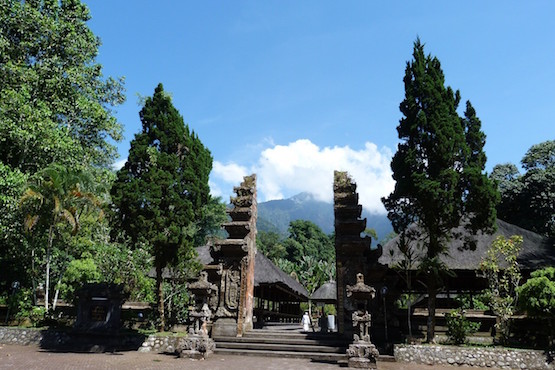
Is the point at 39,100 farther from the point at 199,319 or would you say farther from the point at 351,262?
the point at 351,262

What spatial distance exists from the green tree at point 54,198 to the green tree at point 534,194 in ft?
80.7

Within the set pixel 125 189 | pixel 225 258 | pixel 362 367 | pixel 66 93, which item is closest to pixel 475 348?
pixel 362 367

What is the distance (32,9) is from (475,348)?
23301mm

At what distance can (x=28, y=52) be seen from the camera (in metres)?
19.4

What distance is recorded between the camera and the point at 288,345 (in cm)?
1369

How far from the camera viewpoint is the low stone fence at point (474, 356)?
1195 cm

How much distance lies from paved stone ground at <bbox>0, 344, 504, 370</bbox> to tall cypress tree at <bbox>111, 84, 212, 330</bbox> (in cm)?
352

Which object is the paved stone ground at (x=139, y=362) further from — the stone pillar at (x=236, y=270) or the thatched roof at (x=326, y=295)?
the thatched roof at (x=326, y=295)

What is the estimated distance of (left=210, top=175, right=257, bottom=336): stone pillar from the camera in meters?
14.9

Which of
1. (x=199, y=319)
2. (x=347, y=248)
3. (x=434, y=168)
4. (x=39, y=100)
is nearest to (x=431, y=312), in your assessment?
(x=347, y=248)

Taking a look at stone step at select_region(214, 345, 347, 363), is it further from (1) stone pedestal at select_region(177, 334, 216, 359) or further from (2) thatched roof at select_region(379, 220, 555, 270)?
(2) thatched roof at select_region(379, 220, 555, 270)

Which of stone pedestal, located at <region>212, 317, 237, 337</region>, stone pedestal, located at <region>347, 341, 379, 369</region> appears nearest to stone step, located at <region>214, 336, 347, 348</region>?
stone pedestal, located at <region>212, 317, 237, 337</region>

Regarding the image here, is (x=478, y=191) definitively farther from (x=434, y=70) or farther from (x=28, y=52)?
(x=28, y=52)

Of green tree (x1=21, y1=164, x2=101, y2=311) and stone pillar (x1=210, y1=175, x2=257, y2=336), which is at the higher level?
green tree (x1=21, y1=164, x2=101, y2=311)
